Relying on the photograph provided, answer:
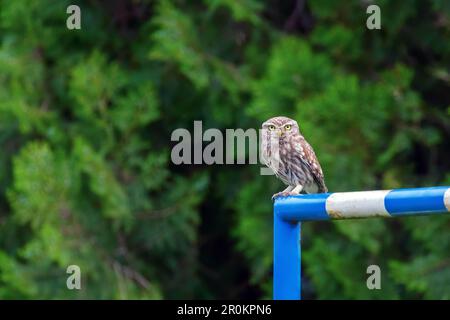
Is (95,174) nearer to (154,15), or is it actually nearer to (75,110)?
(75,110)

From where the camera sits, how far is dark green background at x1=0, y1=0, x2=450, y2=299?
6.84 m

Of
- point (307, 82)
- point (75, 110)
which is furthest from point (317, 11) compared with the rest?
point (75, 110)

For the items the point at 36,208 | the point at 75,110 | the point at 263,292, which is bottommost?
the point at 263,292

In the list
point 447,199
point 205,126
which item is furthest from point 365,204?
point 205,126

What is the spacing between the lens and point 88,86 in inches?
294

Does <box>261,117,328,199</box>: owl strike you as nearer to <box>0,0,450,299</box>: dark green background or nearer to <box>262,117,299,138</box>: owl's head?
<box>262,117,299,138</box>: owl's head

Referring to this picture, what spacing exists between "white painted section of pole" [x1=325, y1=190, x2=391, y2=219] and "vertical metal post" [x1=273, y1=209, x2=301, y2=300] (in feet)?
0.75

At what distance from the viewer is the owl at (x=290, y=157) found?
5.01 metres

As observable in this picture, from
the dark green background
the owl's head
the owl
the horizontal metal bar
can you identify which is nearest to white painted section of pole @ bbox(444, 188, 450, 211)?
the horizontal metal bar

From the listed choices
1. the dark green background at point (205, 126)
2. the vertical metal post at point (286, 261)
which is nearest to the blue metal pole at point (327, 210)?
the vertical metal post at point (286, 261)

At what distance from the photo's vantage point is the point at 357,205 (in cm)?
350

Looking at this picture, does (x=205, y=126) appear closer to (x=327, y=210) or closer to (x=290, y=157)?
(x=290, y=157)
